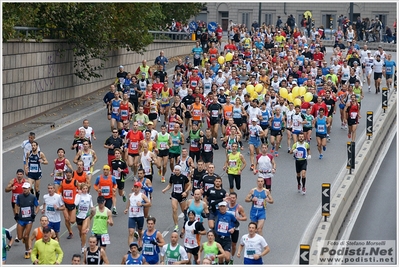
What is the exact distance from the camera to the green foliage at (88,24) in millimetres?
30850

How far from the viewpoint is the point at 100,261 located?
15.9m

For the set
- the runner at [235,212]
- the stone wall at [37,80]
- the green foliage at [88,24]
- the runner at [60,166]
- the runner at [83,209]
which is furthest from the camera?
the green foliage at [88,24]

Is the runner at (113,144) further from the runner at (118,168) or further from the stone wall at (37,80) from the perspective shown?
the stone wall at (37,80)

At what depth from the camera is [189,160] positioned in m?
21.0

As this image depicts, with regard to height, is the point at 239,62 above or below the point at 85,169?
above

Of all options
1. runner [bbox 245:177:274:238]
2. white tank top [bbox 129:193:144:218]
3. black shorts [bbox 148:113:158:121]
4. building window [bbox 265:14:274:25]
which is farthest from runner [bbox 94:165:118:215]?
building window [bbox 265:14:274:25]

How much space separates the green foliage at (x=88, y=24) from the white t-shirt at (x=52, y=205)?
10.6 metres

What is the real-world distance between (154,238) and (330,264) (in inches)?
147

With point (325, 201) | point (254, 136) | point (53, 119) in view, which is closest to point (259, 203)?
point (325, 201)

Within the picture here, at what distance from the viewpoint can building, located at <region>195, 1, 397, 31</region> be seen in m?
72.6

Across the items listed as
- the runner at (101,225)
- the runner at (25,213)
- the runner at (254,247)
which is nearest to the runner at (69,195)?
the runner at (25,213)

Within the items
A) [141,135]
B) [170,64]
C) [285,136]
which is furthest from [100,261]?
[170,64]

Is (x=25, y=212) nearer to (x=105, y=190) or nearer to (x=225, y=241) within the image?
(x=105, y=190)

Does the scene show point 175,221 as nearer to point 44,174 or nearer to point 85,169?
point 85,169
